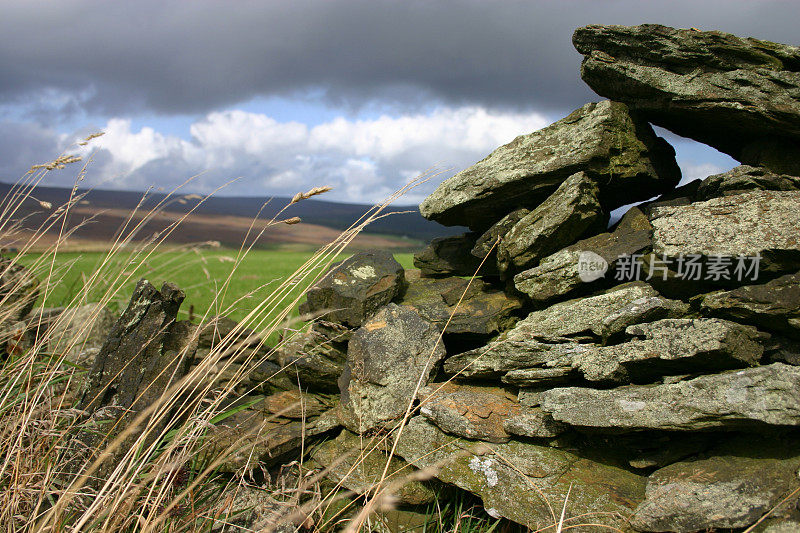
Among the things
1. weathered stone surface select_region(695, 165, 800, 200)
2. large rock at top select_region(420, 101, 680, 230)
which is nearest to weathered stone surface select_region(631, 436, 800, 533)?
weathered stone surface select_region(695, 165, 800, 200)

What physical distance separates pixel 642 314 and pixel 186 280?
12.6m

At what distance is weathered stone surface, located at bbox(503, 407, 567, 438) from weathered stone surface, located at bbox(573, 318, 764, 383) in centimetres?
48

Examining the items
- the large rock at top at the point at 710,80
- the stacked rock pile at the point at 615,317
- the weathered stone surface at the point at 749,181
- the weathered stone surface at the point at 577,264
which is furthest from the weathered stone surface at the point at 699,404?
the large rock at top at the point at 710,80

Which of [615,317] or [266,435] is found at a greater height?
[615,317]

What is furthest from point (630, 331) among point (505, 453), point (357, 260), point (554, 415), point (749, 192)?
point (357, 260)

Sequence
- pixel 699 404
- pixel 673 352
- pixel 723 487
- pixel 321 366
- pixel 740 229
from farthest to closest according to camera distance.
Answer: pixel 321 366 < pixel 740 229 < pixel 673 352 < pixel 699 404 < pixel 723 487

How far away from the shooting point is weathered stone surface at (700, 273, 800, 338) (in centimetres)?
393

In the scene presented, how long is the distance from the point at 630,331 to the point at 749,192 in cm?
169

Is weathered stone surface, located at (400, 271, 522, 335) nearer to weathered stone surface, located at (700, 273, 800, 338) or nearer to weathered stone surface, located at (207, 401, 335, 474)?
weathered stone surface, located at (207, 401, 335, 474)

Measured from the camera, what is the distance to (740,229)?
4.38 meters

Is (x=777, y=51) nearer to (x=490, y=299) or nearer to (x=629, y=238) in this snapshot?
(x=629, y=238)

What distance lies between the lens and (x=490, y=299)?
5.71 meters

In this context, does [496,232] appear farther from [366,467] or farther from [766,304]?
[366,467]

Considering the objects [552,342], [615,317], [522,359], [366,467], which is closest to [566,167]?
[615,317]
